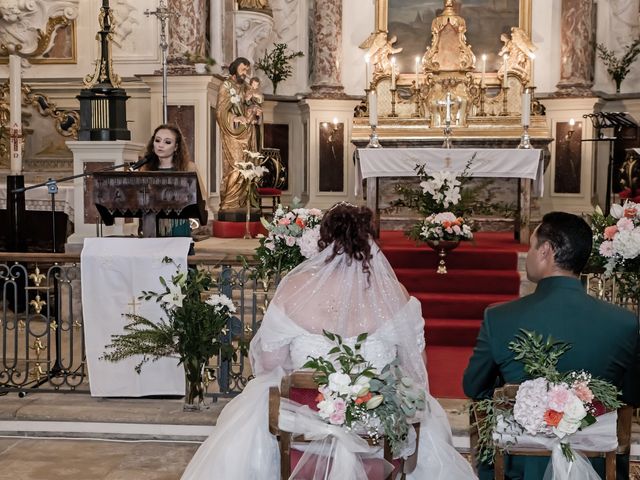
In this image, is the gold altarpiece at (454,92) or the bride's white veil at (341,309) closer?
the bride's white veil at (341,309)

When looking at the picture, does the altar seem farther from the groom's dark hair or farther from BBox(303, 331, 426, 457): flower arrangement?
the groom's dark hair

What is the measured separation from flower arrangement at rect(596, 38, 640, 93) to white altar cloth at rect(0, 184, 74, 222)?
904 cm

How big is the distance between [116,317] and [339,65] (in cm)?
988

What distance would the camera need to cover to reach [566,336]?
287cm

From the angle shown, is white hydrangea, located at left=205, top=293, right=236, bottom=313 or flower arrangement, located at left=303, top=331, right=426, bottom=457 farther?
white hydrangea, located at left=205, top=293, right=236, bottom=313

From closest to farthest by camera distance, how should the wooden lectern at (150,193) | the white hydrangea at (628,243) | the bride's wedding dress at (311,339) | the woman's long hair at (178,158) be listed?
the bride's wedding dress at (311,339) < the white hydrangea at (628,243) < the wooden lectern at (150,193) < the woman's long hair at (178,158)

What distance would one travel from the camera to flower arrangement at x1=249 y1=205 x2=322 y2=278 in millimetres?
5496

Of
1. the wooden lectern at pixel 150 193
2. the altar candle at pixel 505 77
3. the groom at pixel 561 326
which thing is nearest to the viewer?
the groom at pixel 561 326

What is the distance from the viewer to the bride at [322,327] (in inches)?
145

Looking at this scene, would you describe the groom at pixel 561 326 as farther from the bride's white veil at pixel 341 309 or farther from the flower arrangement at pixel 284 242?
the flower arrangement at pixel 284 242

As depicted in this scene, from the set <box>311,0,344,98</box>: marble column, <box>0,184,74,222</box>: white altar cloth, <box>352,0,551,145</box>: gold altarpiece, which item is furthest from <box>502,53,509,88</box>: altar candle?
<box>0,184,74,222</box>: white altar cloth

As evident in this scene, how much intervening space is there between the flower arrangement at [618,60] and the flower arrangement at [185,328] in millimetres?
10622

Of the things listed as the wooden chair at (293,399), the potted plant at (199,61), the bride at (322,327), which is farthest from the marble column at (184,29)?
the wooden chair at (293,399)

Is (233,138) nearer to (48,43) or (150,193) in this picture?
(48,43)
